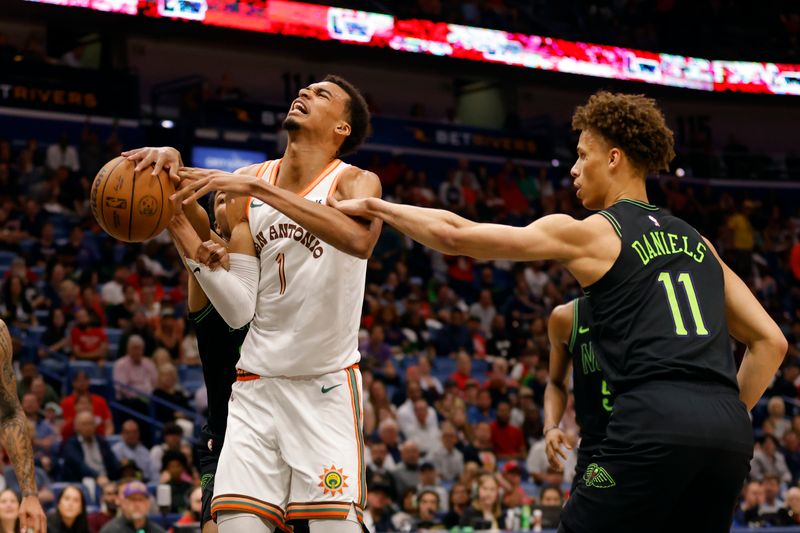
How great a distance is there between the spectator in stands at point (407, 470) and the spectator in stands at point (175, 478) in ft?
7.55

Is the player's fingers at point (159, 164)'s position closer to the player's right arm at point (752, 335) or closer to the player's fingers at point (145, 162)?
the player's fingers at point (145, 162)

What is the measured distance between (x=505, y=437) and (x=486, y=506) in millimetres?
3269

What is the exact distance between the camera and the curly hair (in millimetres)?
4027

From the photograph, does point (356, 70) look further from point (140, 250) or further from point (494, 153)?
point (140, 250)

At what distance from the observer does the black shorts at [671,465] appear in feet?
11.7

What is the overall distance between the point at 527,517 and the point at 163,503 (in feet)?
10.9

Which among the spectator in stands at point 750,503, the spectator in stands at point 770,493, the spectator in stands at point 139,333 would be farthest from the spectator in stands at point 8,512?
the spectator in stands at point 770,493

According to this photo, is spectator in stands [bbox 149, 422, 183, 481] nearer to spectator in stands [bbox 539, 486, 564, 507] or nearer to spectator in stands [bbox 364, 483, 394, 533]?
spectator in stands [bbox 364, 483, 394, 533]

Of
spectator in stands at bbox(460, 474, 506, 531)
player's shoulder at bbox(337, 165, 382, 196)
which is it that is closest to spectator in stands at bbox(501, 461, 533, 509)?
spectator in stands at bbox(460, 474, 506, 531)

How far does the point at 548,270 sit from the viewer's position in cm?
1953

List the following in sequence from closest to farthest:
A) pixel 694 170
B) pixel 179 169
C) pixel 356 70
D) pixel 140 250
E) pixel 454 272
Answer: pixel 179 169 < pixel 140 250 < pixel 454 272 < pixel 356 70 < pixel 694 170

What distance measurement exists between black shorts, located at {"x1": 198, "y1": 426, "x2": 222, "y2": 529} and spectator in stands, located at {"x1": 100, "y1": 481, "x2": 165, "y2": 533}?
3.62 m

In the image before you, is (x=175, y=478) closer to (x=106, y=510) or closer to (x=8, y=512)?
(x=106, y=510)

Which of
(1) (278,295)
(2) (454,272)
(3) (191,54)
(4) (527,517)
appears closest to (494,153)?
(2) (454,272)
